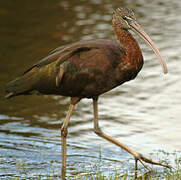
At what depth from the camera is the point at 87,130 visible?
9516 mm

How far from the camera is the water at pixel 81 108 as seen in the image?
8.42 m

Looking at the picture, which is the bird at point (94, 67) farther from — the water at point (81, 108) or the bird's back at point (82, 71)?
the water at point (81, 108)

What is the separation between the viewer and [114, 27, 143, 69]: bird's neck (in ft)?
24.3

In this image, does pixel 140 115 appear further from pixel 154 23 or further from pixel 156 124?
pixel 154 23

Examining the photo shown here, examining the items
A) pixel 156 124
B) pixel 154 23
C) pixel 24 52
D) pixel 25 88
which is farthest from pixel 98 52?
pixel 154 23

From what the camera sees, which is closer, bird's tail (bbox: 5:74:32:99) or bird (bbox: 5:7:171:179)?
bird (bbox: 5:7:171:179)

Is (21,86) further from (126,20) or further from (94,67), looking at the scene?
(126,20)

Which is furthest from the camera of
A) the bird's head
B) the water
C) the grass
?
the water

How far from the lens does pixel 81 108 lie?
10.6m

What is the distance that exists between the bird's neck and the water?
149 centimetres

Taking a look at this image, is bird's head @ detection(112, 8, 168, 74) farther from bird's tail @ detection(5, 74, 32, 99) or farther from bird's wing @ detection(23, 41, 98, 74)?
bird's tail @ detection(5, 74, 32, 99)

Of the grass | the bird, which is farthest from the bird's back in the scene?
the grass

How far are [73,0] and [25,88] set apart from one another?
33.3 feet

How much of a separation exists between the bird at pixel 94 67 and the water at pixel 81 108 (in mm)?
589
